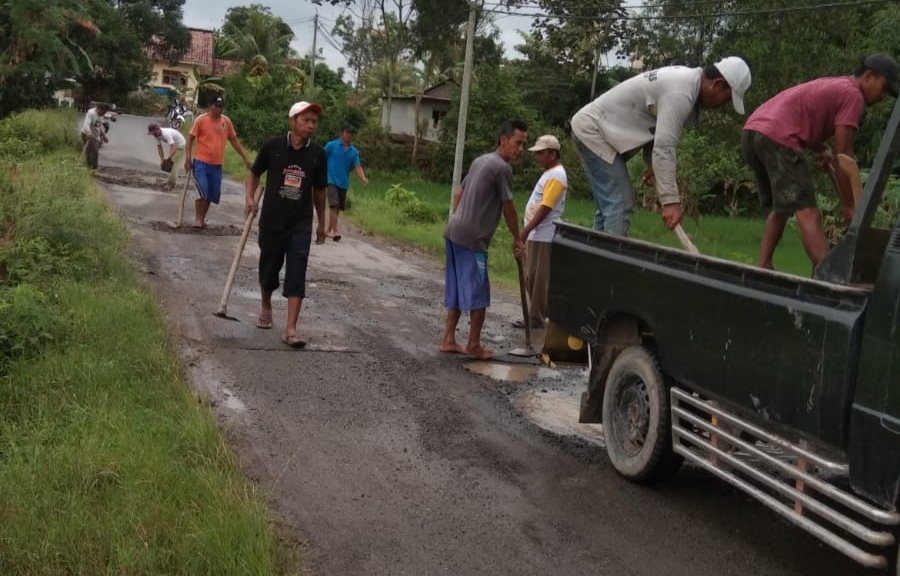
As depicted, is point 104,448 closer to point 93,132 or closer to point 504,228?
point 504,228

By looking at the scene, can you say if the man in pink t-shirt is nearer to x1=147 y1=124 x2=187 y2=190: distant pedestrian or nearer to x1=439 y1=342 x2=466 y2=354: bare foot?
x1=439 y1=342 x2=466 y2=354: bare foot

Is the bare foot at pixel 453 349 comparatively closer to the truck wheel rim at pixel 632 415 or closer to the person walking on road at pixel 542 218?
the person walking on road at pixel 542 218

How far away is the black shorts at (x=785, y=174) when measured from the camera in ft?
17.4

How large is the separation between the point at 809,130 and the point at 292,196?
4153 mm

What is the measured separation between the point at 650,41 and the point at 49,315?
3199cm

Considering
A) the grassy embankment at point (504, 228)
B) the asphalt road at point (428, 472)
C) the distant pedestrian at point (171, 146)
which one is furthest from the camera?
the distant pedestrian at point (171, 146)

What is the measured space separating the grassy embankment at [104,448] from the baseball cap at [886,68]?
3790 millimetres

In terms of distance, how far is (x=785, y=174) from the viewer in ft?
17.5

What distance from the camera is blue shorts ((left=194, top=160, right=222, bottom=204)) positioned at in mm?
13023

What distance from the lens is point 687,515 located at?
15.3 ft

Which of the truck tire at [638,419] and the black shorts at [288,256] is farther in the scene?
the black shorts at [288,256]

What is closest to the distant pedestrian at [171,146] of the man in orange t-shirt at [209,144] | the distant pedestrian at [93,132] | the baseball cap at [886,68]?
the distant pedestrian at [93,132]

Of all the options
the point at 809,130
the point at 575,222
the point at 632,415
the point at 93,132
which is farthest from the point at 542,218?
the point at 93,132

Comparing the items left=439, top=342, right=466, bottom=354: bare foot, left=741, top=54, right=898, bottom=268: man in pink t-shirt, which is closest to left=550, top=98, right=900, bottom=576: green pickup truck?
left=741, top=54, right=898, bottom=268: man in pink t-shirt
